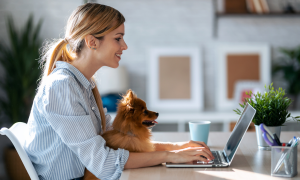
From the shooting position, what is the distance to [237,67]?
3264 millimetres

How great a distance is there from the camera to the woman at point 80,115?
1000 mm

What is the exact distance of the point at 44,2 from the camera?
10.6 ft

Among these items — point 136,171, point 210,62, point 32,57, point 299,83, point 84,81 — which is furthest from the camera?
point 210,62

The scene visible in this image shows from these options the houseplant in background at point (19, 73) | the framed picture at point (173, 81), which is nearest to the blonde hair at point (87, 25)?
the houseplant in background at point (19, 73)

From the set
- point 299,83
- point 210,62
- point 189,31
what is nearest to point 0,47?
point 189,31

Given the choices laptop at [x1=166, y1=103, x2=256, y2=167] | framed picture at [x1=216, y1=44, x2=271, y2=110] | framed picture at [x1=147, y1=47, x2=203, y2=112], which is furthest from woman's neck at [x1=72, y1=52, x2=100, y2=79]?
framed picture at [x1=216, y1=44, x2=271, y2=110]

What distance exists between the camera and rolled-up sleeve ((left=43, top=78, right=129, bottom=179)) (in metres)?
0.99

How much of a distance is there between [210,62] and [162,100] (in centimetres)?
71

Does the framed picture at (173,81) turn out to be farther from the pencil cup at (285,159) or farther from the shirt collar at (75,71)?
the pencil cup at (285,159)

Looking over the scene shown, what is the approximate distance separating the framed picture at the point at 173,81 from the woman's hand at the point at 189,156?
87.7 inches

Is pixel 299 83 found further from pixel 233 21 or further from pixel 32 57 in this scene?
pixel 32 57

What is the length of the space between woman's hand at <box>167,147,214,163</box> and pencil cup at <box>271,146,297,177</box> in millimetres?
225

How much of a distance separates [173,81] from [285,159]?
2425mm

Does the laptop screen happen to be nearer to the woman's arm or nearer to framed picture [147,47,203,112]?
the woman's arm
